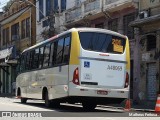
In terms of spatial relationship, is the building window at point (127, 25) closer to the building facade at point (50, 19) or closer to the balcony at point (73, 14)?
the balcony at point (73, 14)

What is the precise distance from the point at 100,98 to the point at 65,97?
4.90 ft

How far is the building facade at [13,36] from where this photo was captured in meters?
50.0

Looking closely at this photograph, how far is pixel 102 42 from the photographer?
19.2m

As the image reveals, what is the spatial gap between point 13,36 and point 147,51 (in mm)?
29042

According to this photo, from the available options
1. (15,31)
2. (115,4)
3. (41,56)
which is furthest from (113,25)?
(15,31)

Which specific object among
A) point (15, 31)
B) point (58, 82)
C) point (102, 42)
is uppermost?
point (15, 31)

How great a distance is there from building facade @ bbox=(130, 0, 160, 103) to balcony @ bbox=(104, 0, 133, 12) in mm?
944

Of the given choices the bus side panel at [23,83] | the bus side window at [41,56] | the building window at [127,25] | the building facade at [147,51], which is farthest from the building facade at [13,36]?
the bus side window at [41,56]

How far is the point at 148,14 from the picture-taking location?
94.4ft

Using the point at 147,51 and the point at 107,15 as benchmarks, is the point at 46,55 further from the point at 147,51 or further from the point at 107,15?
the point at 107,15

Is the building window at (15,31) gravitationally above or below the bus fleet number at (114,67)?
above

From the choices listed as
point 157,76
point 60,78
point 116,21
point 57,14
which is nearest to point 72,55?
point 60,78

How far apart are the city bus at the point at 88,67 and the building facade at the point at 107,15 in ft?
35.6

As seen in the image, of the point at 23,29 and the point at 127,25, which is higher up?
the point at 23,29
